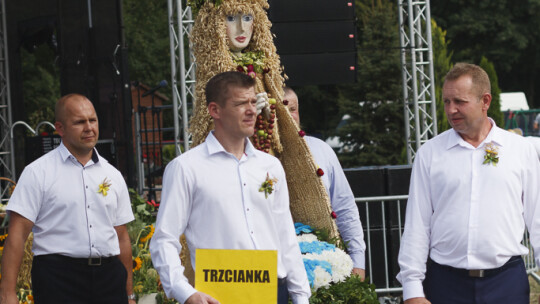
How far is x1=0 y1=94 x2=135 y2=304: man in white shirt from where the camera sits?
4465mm

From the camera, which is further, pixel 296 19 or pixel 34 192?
pixel 296 19

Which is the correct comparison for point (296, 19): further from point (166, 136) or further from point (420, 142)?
point (166, 136)

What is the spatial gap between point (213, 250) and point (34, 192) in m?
1.49

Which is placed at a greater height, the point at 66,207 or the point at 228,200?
the point at 228,200

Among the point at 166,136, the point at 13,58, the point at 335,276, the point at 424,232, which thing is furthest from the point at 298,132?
the point at 166,136

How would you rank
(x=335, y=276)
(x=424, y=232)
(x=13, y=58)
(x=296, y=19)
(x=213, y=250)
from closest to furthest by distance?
(x=213, y=250), (x=424, y=232), (x=335, y=276), (x=296, y=19), (x=13, y=58)

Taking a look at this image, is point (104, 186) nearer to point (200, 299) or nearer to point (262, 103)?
point (262, 103)

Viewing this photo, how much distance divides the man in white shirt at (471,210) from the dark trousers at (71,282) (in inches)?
59.8

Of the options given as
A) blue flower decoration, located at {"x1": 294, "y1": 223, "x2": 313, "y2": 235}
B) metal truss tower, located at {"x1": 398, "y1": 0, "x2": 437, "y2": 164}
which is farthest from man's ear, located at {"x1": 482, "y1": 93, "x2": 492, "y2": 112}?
metal truss tower, located at {"x1": 398, "y1": 0, "x2": 437, "y2": 164}

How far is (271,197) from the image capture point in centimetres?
361

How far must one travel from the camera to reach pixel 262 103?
507 centimetres

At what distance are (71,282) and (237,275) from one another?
145 centimetres

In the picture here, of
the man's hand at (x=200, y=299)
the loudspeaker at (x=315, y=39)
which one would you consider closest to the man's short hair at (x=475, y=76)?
the man's hand at (x=200, y=299)

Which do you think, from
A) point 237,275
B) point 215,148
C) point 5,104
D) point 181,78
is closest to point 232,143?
point 215,148
